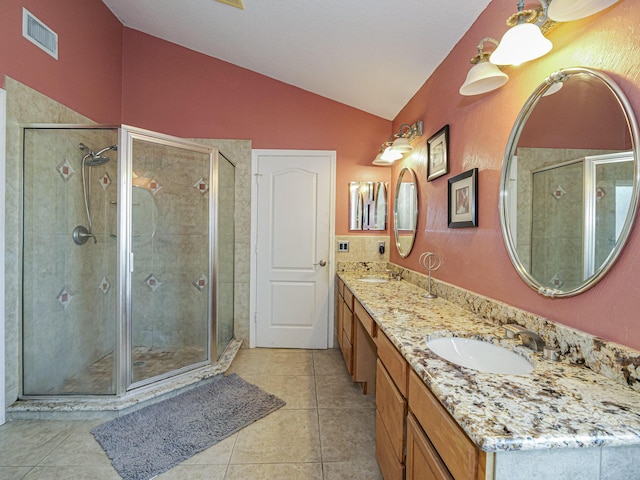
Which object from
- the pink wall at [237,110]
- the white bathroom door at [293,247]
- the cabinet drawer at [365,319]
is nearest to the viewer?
the cabinet drawer at [365,319]

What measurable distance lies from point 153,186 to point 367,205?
6.66 ft

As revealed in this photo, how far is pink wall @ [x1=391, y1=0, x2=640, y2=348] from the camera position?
870 millimetres

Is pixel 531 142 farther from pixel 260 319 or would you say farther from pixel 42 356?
pixel 42 356

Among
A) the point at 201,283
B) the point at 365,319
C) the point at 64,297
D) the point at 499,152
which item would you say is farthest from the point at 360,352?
the point at 64,297

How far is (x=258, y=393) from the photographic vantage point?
225 centimetres

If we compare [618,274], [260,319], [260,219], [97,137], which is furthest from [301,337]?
[618,274]

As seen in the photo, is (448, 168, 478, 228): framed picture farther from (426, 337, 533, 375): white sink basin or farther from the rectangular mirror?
the rectangular mirror

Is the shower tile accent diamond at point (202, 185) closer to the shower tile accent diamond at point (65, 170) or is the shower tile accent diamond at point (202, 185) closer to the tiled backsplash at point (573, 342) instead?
the shower tile accent diamond at point (65, 170)

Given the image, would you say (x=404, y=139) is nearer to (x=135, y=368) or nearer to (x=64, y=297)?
(x=135, y=368)

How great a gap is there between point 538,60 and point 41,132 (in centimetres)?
287

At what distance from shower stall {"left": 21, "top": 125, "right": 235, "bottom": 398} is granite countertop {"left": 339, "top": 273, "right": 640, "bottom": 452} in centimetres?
193

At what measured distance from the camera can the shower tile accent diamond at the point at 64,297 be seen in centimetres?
218

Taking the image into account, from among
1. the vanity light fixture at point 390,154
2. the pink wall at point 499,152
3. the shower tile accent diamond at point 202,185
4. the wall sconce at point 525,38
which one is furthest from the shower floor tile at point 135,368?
the wall sconce at point 525,38

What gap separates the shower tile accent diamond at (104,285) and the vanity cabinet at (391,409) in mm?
1988
